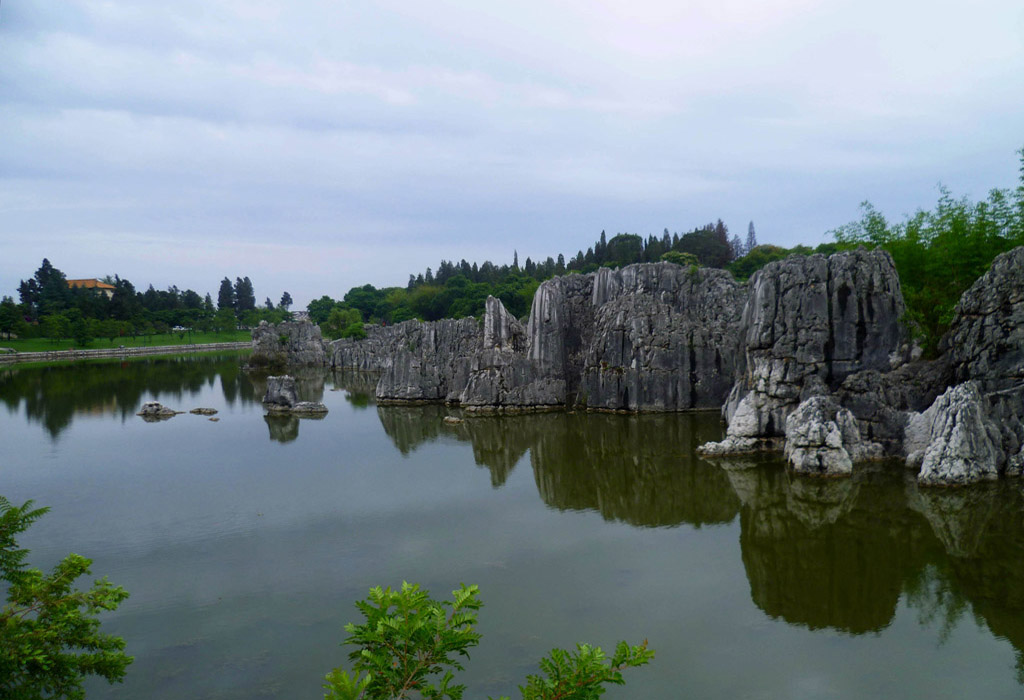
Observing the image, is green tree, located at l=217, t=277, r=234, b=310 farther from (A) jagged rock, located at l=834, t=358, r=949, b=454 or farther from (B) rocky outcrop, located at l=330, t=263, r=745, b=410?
(A) jagged rock, located at l=834, t=358, r=949, b=454

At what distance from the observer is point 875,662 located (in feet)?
30.6

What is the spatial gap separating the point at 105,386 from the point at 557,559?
160ft

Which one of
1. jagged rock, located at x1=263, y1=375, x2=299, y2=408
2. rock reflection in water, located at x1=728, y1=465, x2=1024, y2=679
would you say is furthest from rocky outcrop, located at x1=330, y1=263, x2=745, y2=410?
rock reflection in water, located at x1=728, y1=465, x2=1024, y2=679

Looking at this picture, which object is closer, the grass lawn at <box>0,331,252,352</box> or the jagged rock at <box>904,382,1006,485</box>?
the jagged rock at <box>904,382,1006,485</box>

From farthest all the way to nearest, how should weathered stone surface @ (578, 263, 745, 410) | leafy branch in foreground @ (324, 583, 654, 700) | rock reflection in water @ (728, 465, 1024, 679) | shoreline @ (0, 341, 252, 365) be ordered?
shoreline @ (0, 341, 252, 365)
weathered stone surface @ (578, 263, 745, 410)
rock reflection in water @ (728, 465, 1024, 679)
leafy branch in foreground @ (324, 583, 654, 700)

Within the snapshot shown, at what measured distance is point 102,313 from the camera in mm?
93125

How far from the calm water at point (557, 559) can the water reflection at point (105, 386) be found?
12825mm

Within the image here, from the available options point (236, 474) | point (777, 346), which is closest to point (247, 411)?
point (236, 474)

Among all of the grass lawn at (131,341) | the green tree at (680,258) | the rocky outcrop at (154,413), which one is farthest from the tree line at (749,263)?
the rocky outcrop at (154,413)

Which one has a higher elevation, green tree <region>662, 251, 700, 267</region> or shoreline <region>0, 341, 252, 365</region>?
green tree <region>662, 251, 700, 267</region>

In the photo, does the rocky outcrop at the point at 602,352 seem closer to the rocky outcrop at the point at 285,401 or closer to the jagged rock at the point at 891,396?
the rocky outcrop at the point at 285,401

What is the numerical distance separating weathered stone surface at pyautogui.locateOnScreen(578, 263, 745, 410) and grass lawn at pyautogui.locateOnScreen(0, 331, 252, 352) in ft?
268

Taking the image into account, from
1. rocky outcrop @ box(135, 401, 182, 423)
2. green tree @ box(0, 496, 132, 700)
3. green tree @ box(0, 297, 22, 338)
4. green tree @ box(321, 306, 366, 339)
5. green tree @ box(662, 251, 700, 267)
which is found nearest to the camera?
green tree @ box(0, 496, 132, 700)

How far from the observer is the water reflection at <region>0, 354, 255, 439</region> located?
37312mm
